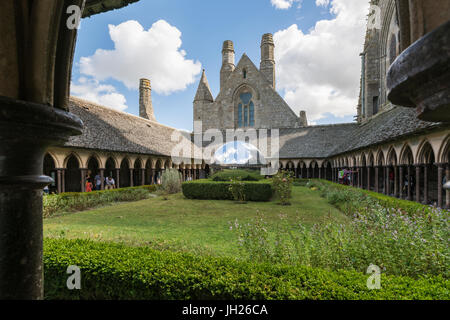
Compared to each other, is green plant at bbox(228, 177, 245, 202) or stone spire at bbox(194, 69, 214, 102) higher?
stone spire at bbox(194, 69, 214, 102)

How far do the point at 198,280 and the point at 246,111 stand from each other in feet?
108

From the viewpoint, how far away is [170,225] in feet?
27.3

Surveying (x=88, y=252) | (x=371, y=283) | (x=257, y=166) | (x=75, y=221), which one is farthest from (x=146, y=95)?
(x=371, y=283)

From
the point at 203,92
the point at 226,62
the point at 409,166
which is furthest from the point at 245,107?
the point at 409,166

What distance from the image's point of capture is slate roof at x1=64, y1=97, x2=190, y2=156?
15359 mm

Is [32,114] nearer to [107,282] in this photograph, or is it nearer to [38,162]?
[38,162]

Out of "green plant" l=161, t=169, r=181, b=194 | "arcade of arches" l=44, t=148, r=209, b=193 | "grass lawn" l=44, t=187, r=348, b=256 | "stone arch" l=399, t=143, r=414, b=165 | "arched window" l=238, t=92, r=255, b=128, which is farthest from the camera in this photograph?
"arched window" l=238, t=92, r=255, b=128

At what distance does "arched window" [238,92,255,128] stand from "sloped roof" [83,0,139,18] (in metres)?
29.1

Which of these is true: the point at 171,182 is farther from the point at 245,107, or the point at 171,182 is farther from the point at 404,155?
the point at 245,107

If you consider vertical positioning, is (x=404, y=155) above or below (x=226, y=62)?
below

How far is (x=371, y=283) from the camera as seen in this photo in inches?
99.8

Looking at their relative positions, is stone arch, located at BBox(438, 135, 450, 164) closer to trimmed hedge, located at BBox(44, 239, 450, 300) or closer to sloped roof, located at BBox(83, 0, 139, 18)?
trimmed hedge, located at BBox(44, 239, 450, 300)

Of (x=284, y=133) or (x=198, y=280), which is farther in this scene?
(x=284, y=133)

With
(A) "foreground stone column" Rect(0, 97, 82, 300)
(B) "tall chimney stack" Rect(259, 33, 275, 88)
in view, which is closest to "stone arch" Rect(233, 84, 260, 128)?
(B) "tall chimney stack" Rect(259, 33, 275, 88)
